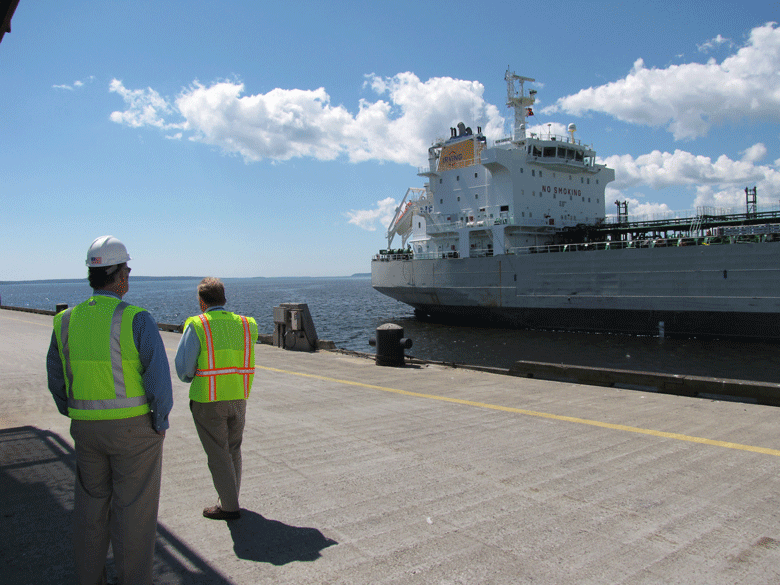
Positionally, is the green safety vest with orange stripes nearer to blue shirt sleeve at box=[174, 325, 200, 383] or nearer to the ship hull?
blue shirt sleeve at box=[174, 325, 200, 383]

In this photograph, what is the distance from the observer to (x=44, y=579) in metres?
2.85

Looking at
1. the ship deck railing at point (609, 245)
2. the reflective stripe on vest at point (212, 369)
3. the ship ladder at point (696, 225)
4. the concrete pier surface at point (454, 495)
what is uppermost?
the ship ladder at point (696, 225)

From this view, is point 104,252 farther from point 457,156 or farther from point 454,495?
point 457,156

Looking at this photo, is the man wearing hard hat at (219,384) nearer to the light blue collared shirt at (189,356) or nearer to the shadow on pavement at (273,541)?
the light blue collared shirt at (189,356)

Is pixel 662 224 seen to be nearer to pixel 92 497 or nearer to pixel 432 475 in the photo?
pixel 432 475

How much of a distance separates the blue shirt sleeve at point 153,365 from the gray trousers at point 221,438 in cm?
77

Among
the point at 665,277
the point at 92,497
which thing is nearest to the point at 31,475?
the point at 92,497

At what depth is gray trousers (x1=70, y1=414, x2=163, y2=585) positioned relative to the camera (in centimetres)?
259

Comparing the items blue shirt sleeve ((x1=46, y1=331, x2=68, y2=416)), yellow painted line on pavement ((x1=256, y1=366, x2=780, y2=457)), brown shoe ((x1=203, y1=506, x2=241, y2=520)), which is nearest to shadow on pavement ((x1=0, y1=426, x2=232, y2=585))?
brown shoe ((x1=203, y1=506, x2=241, y2=520))

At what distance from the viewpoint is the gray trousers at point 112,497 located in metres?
2.59

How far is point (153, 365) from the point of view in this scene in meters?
2.68

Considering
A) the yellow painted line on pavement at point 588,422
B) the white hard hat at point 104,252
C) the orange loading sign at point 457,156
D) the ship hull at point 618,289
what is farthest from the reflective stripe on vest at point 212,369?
the orange loading sign at point 457,156

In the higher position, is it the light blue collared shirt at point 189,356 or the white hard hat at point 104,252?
the white hard hat at point 104,252

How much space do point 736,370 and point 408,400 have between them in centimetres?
1560
